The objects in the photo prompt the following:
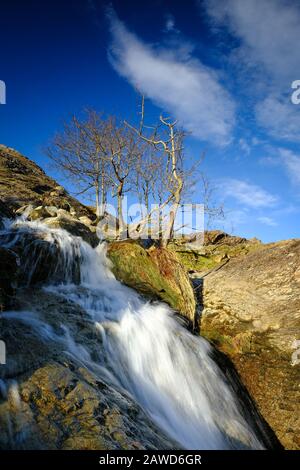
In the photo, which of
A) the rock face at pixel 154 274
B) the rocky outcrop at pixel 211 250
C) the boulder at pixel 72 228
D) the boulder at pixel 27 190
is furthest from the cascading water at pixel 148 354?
the boulder at pixel 27 190

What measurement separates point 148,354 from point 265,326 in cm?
526

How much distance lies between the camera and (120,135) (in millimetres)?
20328

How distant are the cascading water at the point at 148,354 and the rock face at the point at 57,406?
2.35 ft

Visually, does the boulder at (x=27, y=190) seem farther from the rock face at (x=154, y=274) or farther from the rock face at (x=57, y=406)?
the rock face at (x=57, y=406)

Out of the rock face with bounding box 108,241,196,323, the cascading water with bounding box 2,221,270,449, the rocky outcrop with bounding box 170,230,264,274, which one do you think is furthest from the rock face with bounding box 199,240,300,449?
the rocky outcrop with bounding box 170,230,264,274

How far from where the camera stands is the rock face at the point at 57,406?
3.71 m

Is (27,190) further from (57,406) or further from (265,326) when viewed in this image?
(57,406)

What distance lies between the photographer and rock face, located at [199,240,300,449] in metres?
8.66

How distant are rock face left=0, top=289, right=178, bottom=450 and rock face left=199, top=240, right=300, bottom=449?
4.98m

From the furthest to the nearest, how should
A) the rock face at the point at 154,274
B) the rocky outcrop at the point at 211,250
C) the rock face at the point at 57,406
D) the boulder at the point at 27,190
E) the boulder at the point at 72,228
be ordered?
the boulder at the point at 27,190, the rocky outcrop at the point at 211,250, the boulder at the point at 72,228, the rock face at the point at 154,274, the rock face at the point at 57,406

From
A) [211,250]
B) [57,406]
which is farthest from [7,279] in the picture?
[211,250]
